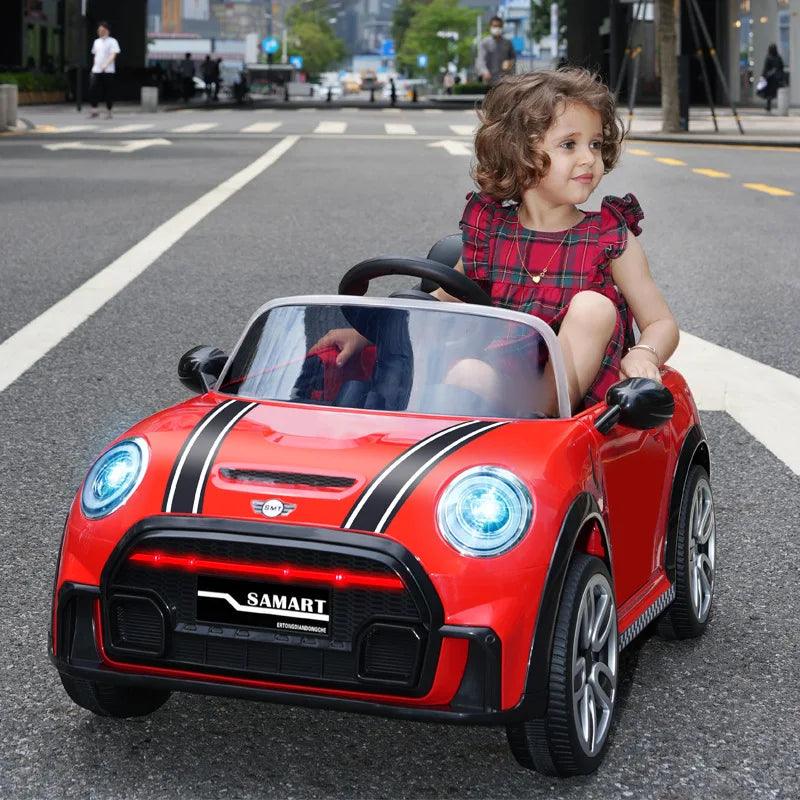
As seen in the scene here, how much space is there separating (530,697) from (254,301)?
679 cm

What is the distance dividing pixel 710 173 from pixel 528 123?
16636 mm

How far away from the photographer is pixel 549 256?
4.24 meters

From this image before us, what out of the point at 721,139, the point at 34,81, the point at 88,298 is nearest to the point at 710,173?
the point at 721,139

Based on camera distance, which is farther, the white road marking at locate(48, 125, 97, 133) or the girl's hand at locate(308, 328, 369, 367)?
the white road marking at locate(48, 125, 97, 133)

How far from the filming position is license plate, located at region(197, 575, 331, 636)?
294 cm

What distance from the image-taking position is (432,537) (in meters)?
2.93

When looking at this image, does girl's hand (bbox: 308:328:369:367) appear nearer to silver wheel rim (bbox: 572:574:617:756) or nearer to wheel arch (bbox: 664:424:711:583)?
silver wheel rim (bbox: 572:574:617:756)

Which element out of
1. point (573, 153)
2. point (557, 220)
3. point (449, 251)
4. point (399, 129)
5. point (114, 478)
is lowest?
point (399, 129)

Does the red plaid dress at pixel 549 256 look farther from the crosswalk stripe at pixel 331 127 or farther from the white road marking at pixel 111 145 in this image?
the crosswalk stripe at pixel 331 127

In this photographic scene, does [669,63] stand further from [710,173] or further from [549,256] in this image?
[549,256]

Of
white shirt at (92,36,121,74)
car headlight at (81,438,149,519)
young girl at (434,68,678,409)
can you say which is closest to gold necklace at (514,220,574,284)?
young girl at (434,68,678,409)

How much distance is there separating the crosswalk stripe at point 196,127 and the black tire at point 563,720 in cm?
2961

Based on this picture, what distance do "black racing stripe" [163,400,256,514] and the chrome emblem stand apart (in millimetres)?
124

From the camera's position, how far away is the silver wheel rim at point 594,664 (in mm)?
Result: 3129
